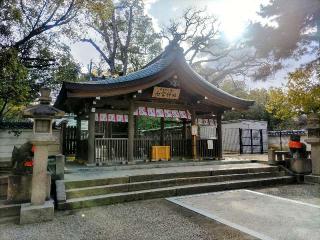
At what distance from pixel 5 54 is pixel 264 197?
30.7 feet

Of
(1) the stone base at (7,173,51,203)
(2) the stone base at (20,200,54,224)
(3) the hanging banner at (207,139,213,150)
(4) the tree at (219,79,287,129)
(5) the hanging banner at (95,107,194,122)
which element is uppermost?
(4) the tree at (219,79,287,129)

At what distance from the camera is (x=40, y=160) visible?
Result: 661 cm

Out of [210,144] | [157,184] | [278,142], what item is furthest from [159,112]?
[278,142]

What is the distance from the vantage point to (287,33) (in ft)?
42.2

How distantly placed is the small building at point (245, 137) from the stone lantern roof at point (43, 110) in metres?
16.1

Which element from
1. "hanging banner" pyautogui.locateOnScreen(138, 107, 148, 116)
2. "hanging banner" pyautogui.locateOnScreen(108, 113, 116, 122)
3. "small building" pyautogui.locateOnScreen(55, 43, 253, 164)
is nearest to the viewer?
"small building" pyautogui.locateOnScreen(55, 43, 253, 164)

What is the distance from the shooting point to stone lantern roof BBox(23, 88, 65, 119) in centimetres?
668

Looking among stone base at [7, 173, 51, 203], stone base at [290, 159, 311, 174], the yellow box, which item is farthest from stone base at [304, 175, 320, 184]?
stone base at [7, 173, 51, 203]

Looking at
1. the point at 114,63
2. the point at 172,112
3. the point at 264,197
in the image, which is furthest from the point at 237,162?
the point at 114,63

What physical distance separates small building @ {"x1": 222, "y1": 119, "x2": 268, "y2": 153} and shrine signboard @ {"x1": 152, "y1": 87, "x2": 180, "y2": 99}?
27.8ft

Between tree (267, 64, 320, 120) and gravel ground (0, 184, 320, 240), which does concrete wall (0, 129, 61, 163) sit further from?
Answer: tree (267, 64, 320, 120)

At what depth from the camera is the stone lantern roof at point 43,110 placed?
6.68 meters

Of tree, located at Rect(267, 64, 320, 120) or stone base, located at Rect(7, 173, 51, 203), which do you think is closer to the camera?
stone base, located at Rect(7, 173, 51, 203)

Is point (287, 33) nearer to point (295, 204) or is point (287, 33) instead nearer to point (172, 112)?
point (172, 112)
